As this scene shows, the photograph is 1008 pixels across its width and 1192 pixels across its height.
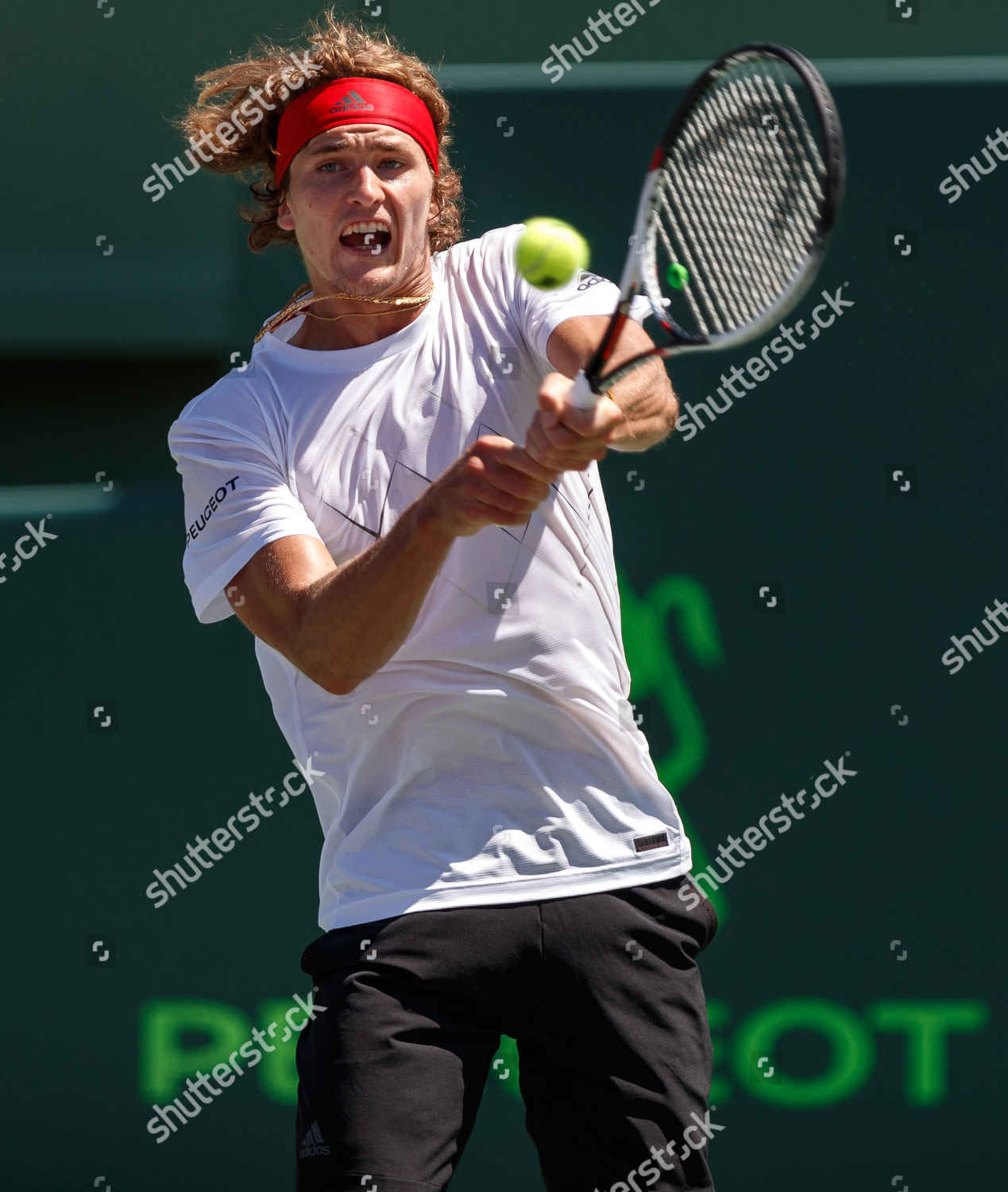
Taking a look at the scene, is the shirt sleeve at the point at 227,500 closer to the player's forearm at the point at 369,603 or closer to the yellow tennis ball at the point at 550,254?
the player's forearm at the point at 369,603

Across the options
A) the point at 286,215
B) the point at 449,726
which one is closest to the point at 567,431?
the point at 449,726

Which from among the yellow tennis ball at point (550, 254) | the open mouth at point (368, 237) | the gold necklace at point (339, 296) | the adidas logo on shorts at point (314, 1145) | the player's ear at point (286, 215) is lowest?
the adidas logo on shorts at point (314, 1145)

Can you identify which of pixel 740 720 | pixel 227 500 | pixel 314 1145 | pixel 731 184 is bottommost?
pixel 314 1145

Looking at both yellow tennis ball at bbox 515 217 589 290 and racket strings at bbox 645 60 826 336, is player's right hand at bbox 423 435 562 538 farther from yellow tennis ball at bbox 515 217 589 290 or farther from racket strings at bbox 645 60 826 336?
racket strings at bbox 645 60 826 336

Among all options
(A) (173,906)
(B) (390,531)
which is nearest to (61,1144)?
(A) (173,906)

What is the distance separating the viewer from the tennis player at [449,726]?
5.57ft

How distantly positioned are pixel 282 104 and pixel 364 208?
33 cm

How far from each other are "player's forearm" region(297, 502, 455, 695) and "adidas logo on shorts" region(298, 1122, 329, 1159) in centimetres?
53

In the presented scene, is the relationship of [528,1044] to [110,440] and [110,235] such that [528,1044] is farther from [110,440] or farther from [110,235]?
[110,235]

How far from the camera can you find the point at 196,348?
3076mm

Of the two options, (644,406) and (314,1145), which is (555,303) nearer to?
(644,406)

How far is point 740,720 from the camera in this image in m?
2.89

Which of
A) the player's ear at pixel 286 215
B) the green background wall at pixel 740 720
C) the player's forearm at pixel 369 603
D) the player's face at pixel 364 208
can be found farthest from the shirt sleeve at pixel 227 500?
the green background wall at pixel 740 720

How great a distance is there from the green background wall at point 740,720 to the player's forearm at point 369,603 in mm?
1243
